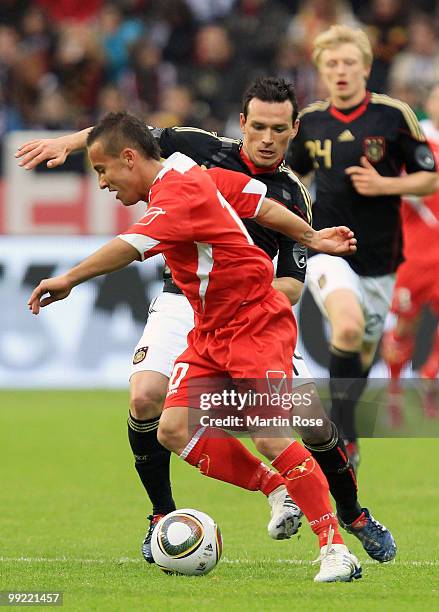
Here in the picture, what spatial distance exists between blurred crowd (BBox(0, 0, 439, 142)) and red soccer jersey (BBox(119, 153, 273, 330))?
33.6 ft

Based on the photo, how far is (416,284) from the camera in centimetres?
1170

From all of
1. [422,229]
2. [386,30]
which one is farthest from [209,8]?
[422,229]

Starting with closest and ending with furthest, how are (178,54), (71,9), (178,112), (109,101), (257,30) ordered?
(178,112)
(109,101)
(257,30)
(178,54)
(71,9)

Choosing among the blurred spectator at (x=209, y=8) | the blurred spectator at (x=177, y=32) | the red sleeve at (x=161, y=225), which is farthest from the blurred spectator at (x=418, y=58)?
the red sleeve at (x=161, y=225)

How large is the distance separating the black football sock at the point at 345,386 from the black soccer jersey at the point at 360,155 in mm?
672

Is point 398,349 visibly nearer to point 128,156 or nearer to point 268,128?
point 268,128

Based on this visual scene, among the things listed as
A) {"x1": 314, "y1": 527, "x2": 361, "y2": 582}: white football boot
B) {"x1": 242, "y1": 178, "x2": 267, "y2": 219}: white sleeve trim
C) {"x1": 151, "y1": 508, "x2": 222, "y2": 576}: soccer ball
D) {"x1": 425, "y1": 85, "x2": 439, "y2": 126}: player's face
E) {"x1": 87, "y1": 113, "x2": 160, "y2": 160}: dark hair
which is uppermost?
{"x1": 87, "y1": 113, "x2": 160, "y2": 160}: dark hair

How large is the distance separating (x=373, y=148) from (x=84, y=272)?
394 cm

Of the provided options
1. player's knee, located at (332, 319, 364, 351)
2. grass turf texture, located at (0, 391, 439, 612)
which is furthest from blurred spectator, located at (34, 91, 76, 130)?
player's knee, located at (332, 319, 364, 351)

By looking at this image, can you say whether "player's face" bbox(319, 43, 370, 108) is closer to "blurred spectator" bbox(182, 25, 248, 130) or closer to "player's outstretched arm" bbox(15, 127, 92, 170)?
"player's outstretched arm" bbox(15, 127, 92, 170)

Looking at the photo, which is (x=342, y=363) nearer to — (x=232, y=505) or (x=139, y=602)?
(x=232, y=505)

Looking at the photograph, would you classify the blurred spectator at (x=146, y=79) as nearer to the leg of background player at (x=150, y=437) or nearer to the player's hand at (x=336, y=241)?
the leg of background player at (x=150, y=437)

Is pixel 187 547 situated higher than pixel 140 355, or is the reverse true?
pixel 140 355

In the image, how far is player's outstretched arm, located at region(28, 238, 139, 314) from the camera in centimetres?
525
